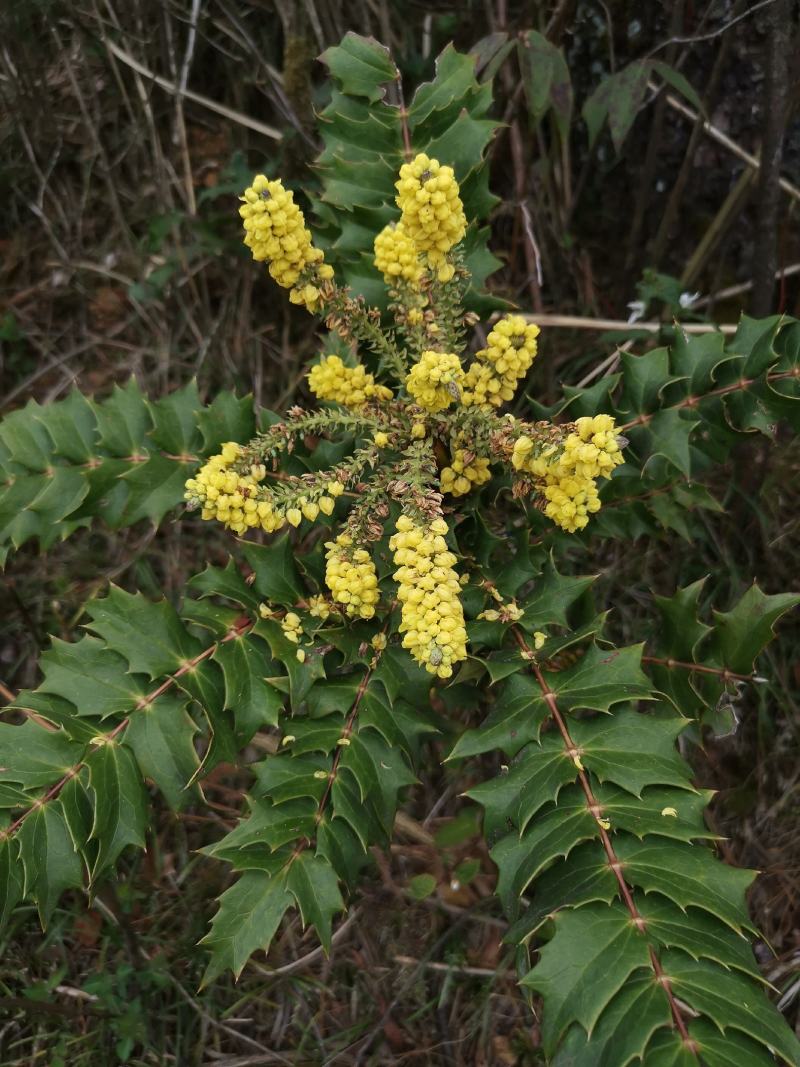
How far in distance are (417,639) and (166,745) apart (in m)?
0.58

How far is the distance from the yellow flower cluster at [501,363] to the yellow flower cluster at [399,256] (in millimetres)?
178

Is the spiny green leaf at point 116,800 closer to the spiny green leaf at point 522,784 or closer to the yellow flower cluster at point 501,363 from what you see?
the spiny green leaf at point 522,784

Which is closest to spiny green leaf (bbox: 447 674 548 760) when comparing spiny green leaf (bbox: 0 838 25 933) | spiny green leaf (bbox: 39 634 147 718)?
spiny green leaf (bbox: 39 634 147 718)

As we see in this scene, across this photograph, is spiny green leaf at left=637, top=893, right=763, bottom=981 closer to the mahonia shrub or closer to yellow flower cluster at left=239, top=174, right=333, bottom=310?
the mahonia shrub

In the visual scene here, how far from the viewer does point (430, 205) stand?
1.63 meters

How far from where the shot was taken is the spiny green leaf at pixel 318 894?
1.58 m

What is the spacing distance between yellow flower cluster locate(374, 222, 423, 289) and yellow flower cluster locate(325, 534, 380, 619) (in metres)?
0.49

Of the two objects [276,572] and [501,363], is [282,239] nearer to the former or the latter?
[501,363]

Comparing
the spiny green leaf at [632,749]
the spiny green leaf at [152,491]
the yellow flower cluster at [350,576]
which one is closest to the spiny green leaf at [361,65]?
the spiny green leaf at [152,491]

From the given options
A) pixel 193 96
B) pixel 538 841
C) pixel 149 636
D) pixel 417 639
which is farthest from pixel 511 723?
pixel 193 96

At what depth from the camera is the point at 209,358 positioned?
3178mm

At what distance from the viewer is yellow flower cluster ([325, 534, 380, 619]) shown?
5.45 ft

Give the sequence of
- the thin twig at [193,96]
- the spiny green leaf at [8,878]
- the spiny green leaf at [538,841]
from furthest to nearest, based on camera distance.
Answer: the thin twig at [193,96]
the spiny green leaf at [8,878]
the spiny green leaf at [538,841]

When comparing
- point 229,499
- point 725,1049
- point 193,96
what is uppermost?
point 193,96
